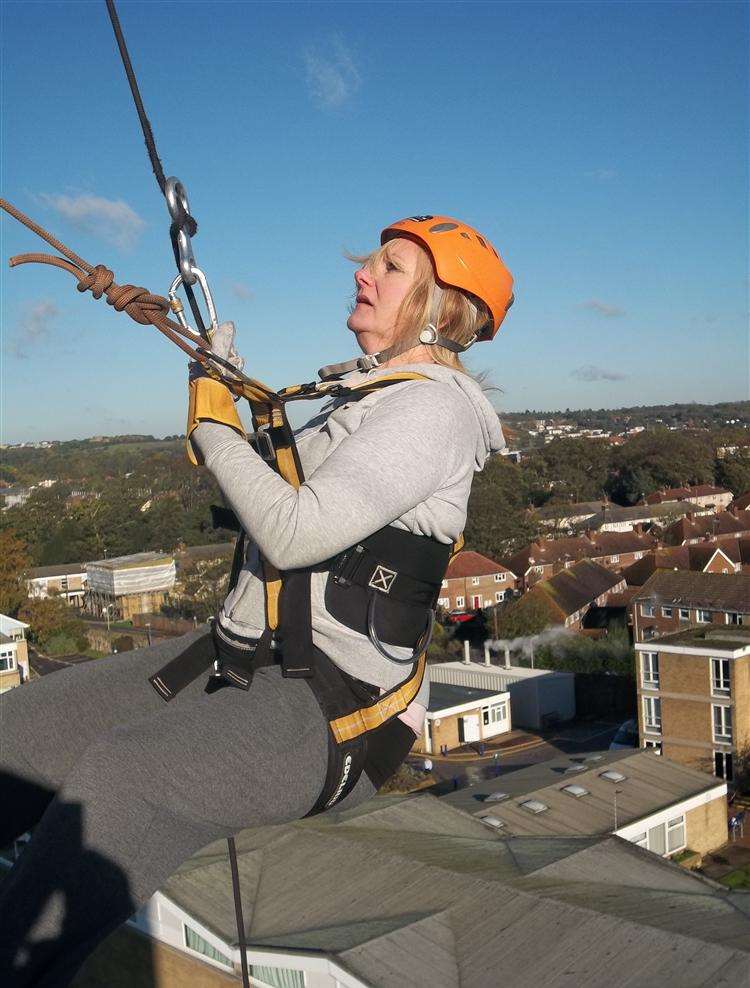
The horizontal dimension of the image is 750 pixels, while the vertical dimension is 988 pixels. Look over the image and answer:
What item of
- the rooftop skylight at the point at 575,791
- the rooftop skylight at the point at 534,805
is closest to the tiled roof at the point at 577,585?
the rooftop skylight at the point at 575,791

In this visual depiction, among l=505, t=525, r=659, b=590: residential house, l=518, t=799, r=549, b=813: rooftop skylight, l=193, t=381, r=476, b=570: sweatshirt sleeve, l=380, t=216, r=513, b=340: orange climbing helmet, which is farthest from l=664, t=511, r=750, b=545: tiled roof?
l=193, t=381, r=476, b=570: sweatshirt sleeve

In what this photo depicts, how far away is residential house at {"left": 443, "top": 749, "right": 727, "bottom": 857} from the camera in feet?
36.6

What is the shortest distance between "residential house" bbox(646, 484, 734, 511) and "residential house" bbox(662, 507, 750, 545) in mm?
11005

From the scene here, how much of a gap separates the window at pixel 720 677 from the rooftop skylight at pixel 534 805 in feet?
20.0

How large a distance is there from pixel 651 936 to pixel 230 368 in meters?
4.66

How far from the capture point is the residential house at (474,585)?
34.1 m

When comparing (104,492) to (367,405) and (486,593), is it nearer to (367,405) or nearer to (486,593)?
(486,593)

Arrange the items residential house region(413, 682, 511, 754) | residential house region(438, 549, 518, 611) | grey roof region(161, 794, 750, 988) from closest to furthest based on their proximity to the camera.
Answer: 1. grey roof region(161, 794, 750, 988)
2. residential house region(413, 682, 511, 754)
3. residential house region(438, 549, 518, 611)

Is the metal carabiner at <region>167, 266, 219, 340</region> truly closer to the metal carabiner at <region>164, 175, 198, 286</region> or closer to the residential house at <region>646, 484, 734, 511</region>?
the metal carabiner at <region>164, 175, 198, 286</region>

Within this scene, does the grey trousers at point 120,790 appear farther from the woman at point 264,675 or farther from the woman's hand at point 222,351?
the woman's hand at point 222,351

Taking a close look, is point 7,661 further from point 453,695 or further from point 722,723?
point 722,723

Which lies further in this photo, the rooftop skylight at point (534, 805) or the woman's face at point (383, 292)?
the rooftop skylight at point (534, 805)

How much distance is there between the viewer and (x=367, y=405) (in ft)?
6.42

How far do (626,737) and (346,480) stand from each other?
775 inches
